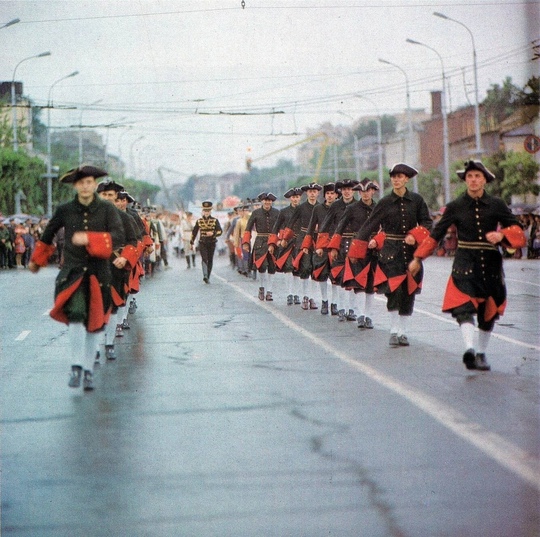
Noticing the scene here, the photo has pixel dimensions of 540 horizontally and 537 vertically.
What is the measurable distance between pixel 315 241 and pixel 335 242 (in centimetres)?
195

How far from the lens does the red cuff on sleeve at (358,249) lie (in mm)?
14569

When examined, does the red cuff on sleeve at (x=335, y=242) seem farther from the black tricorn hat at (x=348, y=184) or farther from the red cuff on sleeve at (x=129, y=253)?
the red cuff on sleeve at (x=129, y=253)

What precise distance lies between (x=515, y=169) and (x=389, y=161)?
3089 inches

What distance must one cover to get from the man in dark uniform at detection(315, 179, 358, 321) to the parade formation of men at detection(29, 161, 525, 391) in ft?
0.07

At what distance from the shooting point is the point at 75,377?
10289 mm

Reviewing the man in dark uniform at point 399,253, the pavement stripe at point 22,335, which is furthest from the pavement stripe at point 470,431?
the pavement stripe at point 22,335

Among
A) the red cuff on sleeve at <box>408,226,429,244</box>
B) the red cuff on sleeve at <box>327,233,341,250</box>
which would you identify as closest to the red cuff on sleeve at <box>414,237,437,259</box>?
the red cuff on sleeve at <box>408,226,429,244</box>

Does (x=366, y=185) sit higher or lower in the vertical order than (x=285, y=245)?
higher

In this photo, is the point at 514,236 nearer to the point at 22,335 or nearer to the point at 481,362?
the point at 481,362

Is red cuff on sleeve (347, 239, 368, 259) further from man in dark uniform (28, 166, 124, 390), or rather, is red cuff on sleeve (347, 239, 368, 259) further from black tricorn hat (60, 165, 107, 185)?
black tricorn hat (60, 165, 107, 185)

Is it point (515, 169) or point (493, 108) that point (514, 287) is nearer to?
point (515, 169)

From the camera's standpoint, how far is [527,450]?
24.5 ft

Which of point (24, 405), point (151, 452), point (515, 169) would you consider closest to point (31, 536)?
point (151, 452)

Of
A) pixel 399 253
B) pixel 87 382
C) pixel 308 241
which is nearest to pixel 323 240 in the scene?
pixel 308 241
